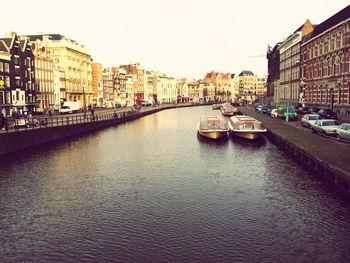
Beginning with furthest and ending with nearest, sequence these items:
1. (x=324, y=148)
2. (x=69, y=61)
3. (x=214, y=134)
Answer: (x=69, y=61) → (x=214, y=134) → (x=324, y=148)

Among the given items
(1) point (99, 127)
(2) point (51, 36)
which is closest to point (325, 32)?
(1) point (99, 127)

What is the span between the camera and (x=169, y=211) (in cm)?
2088

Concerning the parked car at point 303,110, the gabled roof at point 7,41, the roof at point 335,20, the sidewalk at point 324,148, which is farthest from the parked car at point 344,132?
the gabled roof at point 7,41

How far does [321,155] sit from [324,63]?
50969 millimetres

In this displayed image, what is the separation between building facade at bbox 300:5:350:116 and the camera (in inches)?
2478

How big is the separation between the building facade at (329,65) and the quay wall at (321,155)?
23.6 meters

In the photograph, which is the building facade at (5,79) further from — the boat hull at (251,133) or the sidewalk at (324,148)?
the sidewalk at (324,148)

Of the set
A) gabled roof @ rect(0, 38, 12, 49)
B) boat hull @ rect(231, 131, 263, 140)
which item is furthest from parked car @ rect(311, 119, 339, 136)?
gabled roof @ rect(0, 38, 12, 49)

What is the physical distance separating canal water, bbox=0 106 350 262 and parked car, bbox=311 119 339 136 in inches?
320

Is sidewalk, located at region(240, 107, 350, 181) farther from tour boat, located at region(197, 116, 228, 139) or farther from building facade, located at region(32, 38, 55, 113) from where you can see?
building facade, located at region(32, 38, 55, 113)

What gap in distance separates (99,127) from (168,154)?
33671 mm

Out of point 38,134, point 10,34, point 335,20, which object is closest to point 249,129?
point 38,134

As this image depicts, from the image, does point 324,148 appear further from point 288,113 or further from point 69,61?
point 69,61

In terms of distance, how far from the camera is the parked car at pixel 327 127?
4066 cm
